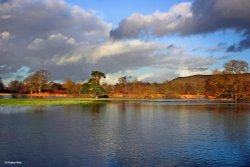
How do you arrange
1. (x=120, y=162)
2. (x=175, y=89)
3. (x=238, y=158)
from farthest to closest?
(x=175, y=89) < (x=238, y=158) < (x=120, y=162)

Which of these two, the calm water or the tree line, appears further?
the tree line

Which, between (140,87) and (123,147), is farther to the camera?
(140,87)

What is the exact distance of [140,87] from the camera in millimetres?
156875

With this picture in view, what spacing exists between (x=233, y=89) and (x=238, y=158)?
305 feet

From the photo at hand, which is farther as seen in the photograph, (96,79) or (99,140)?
(96,79)

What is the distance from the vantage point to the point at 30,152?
17609 mm

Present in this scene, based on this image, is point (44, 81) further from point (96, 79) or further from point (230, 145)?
point (230, 145)

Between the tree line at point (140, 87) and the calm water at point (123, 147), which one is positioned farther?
the tree line at point (140, 87)

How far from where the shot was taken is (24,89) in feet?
541

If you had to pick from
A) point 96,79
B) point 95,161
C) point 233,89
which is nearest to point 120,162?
point 95,161

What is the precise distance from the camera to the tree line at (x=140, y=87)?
343 ft

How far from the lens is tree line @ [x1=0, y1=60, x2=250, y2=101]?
105 m

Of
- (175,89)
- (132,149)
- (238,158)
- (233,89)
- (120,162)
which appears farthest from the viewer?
(175,89)

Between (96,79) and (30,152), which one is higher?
(96,79)
